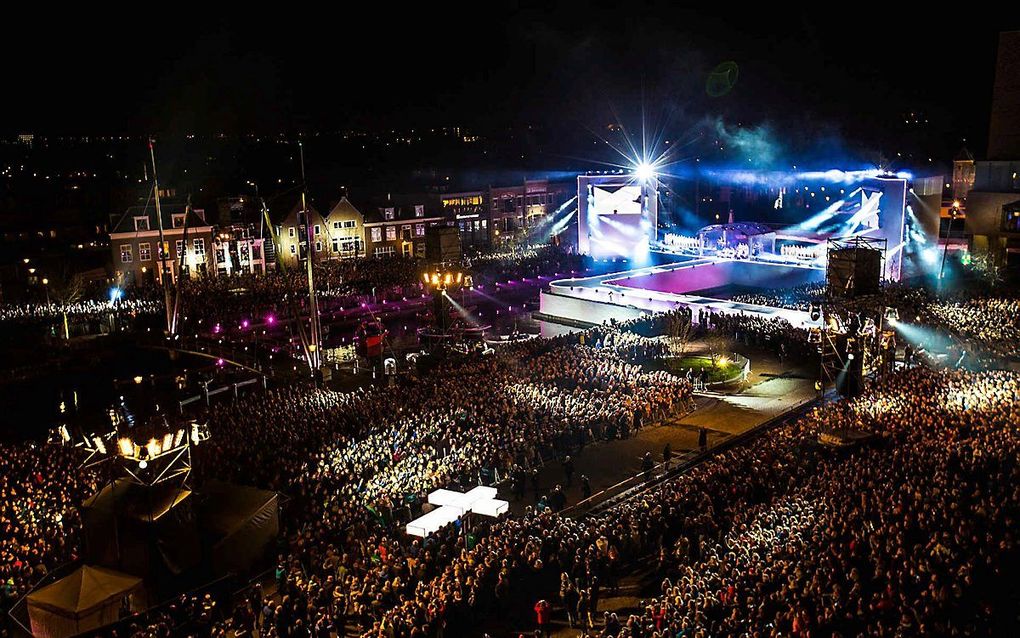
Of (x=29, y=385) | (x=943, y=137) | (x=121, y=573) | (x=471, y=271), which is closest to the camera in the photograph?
(x=121, y=573)

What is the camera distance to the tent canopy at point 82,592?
11570 mm

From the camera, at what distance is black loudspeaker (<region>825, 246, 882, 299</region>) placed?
820 inches

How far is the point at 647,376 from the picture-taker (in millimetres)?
23688

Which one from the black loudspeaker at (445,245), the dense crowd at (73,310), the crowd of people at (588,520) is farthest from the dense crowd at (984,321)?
the dense crowd at (73,310)

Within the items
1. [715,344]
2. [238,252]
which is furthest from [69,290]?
[715,344]

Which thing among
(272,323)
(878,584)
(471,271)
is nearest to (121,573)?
(878,584)

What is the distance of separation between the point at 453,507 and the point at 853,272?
12384 millimetres

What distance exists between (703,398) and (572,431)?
6347mm

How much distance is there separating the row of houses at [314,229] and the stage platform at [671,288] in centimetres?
1015

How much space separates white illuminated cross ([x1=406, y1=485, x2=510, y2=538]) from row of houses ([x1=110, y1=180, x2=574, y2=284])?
28467 mm

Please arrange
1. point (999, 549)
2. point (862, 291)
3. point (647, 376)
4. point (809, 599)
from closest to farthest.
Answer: point (809, 599) < point (999, 549) < point (862, 291) < point (647, 376)

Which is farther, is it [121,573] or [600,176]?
[600,176]

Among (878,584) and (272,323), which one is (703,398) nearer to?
(878,584)

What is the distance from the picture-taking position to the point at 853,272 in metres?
20.8
